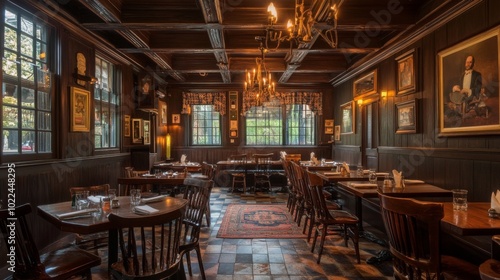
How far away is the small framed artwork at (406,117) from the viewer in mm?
4727

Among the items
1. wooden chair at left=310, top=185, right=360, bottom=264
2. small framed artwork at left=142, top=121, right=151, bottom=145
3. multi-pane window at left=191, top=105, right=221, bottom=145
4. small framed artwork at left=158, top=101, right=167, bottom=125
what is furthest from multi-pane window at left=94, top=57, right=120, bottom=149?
wooden chair at left=310, top=185, right=360, bottom=264

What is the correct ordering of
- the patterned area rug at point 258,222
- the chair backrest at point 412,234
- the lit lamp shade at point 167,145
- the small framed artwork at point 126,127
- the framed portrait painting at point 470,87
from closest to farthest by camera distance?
the chair backrest at point 412,234 < the framed portrait painting at point 470,87 < the patterned area rug at point 258,222 < the small framed artwork at point 126,127 < the lit lamp shade at point 167,145

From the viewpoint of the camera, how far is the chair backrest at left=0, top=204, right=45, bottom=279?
190 cm

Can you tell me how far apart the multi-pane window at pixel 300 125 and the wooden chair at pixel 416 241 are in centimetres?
758

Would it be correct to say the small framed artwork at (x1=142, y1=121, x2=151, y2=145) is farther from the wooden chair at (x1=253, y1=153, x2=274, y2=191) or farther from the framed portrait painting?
the framed portrait painting

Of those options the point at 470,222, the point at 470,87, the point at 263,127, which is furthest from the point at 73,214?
the point at 263,127

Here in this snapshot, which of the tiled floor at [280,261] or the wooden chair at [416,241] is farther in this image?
the tiled floor at [280,261]

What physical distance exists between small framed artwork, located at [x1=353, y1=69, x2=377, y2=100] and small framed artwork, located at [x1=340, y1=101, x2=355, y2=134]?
42 cm

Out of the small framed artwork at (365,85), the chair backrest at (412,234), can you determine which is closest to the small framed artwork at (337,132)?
the small framed artwork at (365,85)

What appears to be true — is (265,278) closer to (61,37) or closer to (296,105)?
(61,37)

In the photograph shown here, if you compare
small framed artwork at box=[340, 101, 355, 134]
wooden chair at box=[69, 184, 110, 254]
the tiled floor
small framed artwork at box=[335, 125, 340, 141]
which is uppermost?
small framed artwork at box=[340, 101, 355, 134]

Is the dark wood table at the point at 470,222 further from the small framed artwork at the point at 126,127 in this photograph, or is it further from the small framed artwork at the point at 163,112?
the small framed artwork at the point at 163,112

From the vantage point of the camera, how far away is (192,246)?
8.89 ft

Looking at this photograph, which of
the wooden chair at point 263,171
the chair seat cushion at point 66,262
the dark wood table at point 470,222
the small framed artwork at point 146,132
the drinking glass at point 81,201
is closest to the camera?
the dark wood table at point 470,222
